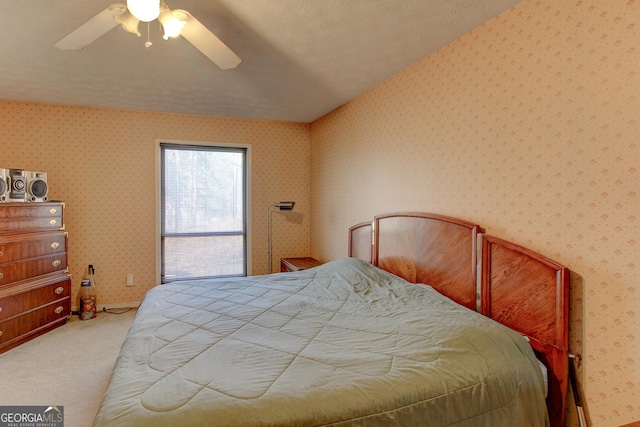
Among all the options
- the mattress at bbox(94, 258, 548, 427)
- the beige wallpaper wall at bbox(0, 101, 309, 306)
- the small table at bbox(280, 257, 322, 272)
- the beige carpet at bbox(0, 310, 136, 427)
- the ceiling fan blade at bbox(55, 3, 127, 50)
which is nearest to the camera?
the mattress at bbox(94, 258, 548, 427)

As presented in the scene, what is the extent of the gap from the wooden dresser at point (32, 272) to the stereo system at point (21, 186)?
101 mm

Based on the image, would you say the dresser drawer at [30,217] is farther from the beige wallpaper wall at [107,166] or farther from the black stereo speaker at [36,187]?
the beige wallpaper wall at [107,166]

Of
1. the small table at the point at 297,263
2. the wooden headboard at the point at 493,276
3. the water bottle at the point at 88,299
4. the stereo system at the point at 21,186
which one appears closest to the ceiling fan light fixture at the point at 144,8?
the wooden headboard at the point at 493,276

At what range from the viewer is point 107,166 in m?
4.07

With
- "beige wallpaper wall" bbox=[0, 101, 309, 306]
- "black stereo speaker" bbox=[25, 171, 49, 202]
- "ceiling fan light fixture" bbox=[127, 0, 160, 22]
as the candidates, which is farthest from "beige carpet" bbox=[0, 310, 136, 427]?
"ceiling fan light fixture" bbox=[127, 0, 160, 22]

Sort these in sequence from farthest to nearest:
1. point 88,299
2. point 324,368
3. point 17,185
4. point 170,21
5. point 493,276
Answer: point 88,299 → point 17,185 → point 493,276 → point 170,21 → point 324,368

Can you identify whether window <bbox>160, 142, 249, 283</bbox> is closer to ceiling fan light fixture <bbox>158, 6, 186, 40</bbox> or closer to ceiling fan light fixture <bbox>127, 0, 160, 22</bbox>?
ceiling fan light fixture <bbox>158, 6, 186, 40</bbox>

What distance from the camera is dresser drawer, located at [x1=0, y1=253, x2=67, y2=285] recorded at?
9.97 ft

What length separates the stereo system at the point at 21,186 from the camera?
3104 mm

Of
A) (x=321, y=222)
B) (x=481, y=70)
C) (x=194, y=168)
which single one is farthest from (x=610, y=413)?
(x=194, y=168)

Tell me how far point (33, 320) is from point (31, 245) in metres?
0.69

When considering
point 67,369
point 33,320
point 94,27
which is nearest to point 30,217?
Answer: point 33,320

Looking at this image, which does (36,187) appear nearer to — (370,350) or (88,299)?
(88,299)

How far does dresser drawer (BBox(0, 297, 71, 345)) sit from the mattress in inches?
73.5
